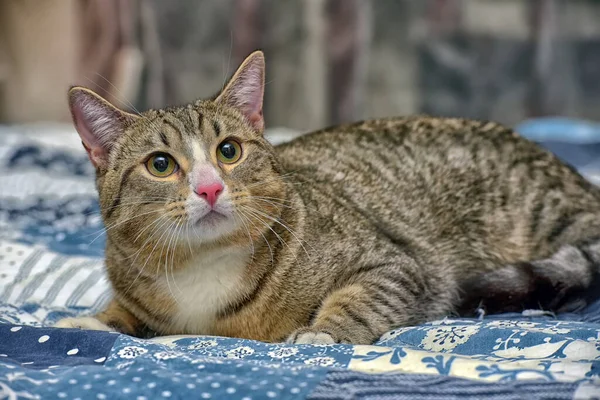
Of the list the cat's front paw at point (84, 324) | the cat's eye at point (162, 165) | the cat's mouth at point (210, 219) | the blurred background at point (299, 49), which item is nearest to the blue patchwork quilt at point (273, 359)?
the cat's front paw at point (84, 324)

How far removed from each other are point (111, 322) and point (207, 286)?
0.96 ft

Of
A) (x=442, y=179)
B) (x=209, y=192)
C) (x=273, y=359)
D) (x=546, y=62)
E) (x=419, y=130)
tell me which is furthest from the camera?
(x=546, y=62)

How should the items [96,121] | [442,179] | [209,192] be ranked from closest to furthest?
[209,192] → [96,121] → [442,179]

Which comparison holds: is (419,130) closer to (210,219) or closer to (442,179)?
(442,179)

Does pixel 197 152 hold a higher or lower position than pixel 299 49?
lower

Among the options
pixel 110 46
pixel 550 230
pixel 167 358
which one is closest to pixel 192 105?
pixel 167 358

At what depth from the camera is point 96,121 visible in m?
1.91

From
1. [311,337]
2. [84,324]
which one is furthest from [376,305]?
[84,324]

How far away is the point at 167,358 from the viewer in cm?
149

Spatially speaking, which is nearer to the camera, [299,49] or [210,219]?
[210,219]

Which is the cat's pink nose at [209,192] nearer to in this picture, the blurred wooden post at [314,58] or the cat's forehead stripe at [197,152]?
the cat's forehead stripe at [197,152]

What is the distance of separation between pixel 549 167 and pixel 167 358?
152 cm

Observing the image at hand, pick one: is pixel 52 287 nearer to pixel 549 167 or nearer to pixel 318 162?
pixel 318 162

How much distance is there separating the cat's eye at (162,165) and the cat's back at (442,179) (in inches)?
19.4
